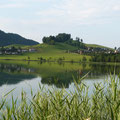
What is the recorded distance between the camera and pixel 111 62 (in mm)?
155250

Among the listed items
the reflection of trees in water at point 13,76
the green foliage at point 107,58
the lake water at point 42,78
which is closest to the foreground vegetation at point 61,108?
the lake water at point 42,78

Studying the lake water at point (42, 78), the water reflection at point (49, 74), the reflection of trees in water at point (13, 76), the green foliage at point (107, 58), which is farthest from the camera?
the green foliage at point (107, 58)

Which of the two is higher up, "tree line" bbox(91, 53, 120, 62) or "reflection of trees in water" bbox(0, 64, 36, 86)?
"tree line" bbox(91, 53, 120, 62)

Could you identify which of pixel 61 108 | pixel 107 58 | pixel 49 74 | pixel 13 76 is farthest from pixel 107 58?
pixel 61 108

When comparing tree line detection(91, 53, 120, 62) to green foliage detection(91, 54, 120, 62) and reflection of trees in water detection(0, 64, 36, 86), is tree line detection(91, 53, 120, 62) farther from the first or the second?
reflection of trees in water detection(0, 64, 36, 86)

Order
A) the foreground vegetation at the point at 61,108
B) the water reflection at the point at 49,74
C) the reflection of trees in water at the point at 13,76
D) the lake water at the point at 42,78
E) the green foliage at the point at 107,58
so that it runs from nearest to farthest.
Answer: the foreground vegetation at the point at 61,108 < the lake water at the point at 42,78 < the reflection of trees in water at the point at 13,76 < the water reflection at the point at 49,74 < the green foliage at the point at 107,58

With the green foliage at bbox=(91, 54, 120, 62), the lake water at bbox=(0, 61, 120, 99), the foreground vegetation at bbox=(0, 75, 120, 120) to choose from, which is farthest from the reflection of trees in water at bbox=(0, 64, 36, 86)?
the green foliage at bbox=(91, 54, 120, 62)

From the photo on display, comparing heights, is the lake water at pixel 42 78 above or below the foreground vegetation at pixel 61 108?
below

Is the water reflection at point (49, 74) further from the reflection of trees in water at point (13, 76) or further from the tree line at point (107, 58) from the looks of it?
the tree line at point (107, 58)

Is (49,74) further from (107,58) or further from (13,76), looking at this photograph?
(107,58)

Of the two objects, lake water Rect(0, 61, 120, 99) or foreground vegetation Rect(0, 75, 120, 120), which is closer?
foreground vegetation Rect(0, 75, 120, 120)

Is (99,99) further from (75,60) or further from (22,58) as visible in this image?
(22,58)

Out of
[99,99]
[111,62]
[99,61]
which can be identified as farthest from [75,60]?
[99,99]

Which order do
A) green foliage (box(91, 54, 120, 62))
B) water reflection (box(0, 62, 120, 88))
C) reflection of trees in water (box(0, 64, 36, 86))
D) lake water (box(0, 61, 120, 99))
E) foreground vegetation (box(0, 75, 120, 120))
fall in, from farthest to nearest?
green foliage (box(91, 54, 120, 62))
water reflection (box(0, 62, 120, 88))
reflection of trees in water (box(0, 64, 36, 86))
lake water (box(0, 61, 120, 99))
foreground vegetation (box(0, 75, 120, 120))
